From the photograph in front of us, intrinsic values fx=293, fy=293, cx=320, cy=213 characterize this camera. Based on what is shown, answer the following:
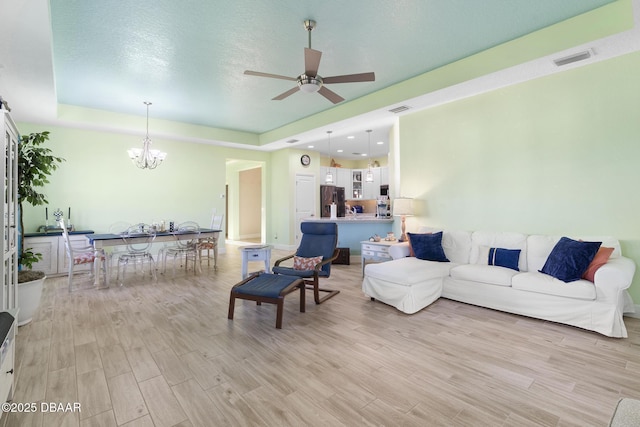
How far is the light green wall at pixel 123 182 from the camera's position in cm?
573

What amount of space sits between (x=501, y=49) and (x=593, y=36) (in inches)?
33.1

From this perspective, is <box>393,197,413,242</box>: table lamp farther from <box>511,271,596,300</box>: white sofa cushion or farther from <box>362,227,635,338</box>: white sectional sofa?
<box>511,271,596,300</box>: white sofa cushion

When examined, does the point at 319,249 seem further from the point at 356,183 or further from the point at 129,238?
the point at 356,183

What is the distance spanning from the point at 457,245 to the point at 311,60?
10.7ft

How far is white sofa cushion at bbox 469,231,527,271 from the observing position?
382 cm

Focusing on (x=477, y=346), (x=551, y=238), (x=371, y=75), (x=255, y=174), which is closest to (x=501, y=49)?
(x=371, y=75)

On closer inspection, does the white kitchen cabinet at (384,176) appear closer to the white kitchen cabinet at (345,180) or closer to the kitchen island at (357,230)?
the white kitchen cabinet at (345,180)

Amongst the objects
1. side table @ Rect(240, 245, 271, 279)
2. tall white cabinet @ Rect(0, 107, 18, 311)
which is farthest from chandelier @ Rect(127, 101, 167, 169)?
side table @ Rect(240, 245, 271, 279)

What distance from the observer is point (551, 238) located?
3.68 m

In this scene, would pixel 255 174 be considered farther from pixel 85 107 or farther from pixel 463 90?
→ pixel 463 90

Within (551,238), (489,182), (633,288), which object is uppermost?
(489,182)

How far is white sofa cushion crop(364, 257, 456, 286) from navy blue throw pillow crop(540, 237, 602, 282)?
117cm

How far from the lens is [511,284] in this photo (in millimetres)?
3443

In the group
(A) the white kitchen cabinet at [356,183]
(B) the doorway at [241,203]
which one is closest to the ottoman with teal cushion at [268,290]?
(A) the white kitchen cabinet at [356,183]
